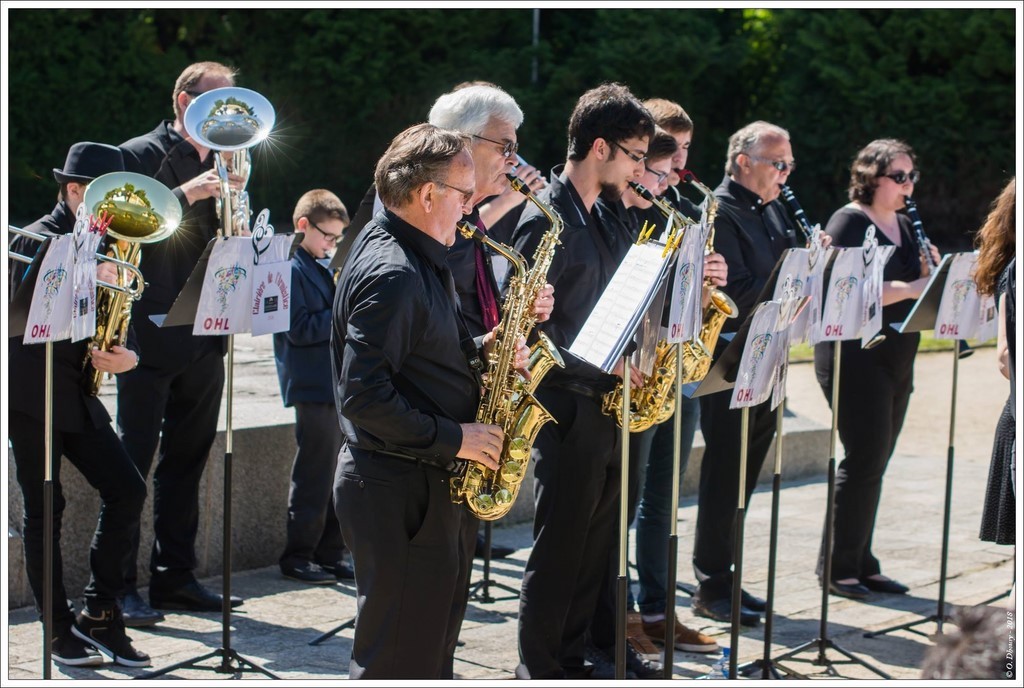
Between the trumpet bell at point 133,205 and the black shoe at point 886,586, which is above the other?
the trumpet bell at point 133,205

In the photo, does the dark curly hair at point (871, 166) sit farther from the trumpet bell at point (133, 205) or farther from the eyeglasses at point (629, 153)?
the trumpet bell at point (133, 205)

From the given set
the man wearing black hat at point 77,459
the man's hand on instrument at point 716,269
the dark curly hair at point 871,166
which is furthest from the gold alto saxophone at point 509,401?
the dark curly hair at point 871,166

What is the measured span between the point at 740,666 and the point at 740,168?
214cm

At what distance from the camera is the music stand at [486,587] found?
Result: 18.9 feet

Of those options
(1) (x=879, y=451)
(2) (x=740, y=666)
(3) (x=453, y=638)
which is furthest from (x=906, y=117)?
(3) (x=453, y=638)

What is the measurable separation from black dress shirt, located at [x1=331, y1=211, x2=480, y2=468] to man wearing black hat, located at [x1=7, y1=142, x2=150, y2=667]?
150cm

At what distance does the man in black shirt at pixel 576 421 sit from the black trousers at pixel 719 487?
1.15m

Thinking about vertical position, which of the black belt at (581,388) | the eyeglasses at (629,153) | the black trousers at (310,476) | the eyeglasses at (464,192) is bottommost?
the black trousers at (310,476)

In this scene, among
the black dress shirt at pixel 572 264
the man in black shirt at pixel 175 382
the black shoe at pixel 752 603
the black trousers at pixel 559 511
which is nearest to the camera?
the black dress shirt at pixel 572 264

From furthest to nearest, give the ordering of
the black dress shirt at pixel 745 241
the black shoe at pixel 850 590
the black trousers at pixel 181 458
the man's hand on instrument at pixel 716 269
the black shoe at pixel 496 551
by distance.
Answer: the black shoe at pixel 496 551
the black shoe at pixel 850 590
the black dress shirt at pixel 745 241
the black trousers at pixel 181 458
the man's hand on instrument at pixel 716 269

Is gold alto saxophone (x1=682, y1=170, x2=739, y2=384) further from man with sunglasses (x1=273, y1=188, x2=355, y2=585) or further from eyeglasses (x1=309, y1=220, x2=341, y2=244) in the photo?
eyeglasses (x1=309, y1=220, x2=341, y2=244)

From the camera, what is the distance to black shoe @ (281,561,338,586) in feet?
19.2

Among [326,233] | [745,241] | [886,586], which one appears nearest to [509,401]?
[745,241]

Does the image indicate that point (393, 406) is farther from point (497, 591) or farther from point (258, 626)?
point (497, 591)
